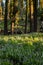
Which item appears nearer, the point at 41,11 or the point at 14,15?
the point at 14,15

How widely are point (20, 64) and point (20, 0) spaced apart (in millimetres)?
29099

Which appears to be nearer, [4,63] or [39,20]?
[4,63]

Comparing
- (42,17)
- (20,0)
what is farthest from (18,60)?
(42,17)

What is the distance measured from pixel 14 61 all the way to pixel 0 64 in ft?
2.86

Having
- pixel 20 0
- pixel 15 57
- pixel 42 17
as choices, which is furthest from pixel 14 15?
pixel 15 57

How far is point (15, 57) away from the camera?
6738mm

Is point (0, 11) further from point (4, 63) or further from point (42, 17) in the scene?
point (4, 63)

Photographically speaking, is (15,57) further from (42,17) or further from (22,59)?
(42,17)

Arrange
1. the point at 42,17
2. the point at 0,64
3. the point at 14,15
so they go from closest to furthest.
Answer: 1. the point at 0,64
2. the point at 14,15
3. the point at 42,17

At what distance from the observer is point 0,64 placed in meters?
5.57

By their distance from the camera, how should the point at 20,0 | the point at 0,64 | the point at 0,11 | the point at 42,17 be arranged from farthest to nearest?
the point at 0,11 → the point at 42,17 → the point at 20,0 → the point at 0,64

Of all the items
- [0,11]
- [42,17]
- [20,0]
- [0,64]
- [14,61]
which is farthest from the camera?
[0,11]

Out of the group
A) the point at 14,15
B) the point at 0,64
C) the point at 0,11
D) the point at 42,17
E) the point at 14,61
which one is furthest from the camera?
the point at 0,11

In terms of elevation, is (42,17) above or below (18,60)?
below
